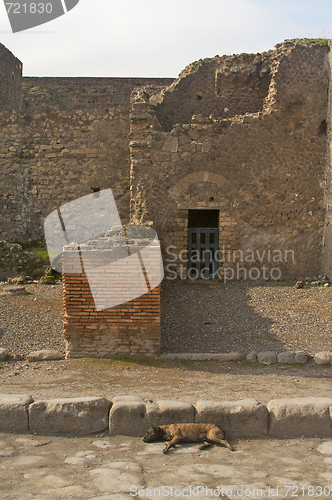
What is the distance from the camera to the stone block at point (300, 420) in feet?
12.1

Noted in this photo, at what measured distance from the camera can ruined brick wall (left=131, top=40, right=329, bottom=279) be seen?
991cm

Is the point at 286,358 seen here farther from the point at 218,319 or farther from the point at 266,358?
the point at 218,319

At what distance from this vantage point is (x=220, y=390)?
4.49 metres

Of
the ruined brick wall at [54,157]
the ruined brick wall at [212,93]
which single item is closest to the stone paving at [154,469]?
the ruined brick wall at [212,93]

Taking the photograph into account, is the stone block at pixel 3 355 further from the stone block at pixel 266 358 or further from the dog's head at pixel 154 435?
the stone block at pixel 266 358

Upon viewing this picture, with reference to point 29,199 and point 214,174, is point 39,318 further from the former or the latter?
point 29,199

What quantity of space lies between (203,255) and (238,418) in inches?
257

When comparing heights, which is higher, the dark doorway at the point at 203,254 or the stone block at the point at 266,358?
the dark doorway at the point at 203,254

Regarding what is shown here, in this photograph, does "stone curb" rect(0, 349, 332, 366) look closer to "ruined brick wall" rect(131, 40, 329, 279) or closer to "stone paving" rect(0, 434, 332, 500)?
"stone paving" rect(0, 434, 332, 500)

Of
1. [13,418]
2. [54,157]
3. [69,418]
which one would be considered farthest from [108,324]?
[54,157]

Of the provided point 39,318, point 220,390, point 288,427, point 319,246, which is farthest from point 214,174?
point 288,427

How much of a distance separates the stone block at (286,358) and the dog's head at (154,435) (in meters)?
2.35

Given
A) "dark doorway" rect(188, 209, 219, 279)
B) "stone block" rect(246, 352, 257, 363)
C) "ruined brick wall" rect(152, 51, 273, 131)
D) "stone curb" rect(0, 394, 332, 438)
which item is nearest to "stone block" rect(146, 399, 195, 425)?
"stone curb" rect(0, 394, 332, 438)

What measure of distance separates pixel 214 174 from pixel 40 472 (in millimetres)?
7940
